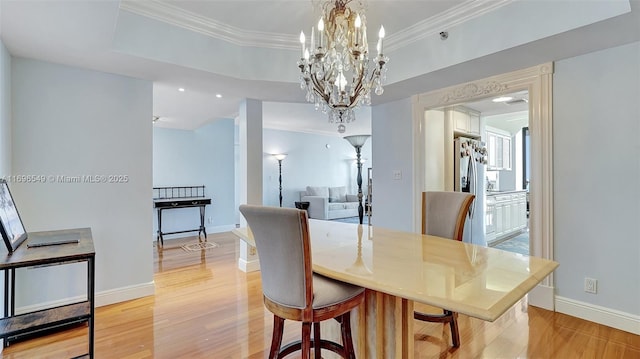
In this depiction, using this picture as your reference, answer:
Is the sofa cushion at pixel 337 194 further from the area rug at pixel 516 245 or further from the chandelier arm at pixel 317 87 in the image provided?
the chandelier arm at pixel 317 87

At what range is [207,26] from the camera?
2748 mm

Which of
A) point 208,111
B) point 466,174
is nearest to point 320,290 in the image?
point 466,174

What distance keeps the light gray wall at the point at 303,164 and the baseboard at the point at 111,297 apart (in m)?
4.64

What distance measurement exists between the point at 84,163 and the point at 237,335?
207 centimetres

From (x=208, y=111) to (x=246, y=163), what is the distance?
1.65m

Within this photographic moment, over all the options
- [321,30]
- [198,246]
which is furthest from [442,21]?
[198,246]

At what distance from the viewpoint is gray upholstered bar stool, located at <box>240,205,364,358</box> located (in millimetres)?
1358

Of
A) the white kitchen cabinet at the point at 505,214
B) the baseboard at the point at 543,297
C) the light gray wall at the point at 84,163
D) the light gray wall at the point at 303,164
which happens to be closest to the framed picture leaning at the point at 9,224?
the light gray wall at the point at 84,163

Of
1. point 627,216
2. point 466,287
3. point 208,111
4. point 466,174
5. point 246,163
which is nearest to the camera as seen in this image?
point 466,287

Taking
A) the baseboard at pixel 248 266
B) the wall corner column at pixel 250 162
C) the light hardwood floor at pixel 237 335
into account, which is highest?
the wall corner column at pixel 250 162

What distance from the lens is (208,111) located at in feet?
16.2

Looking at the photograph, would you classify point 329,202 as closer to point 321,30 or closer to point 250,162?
point 250,162

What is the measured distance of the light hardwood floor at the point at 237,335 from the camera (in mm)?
2064

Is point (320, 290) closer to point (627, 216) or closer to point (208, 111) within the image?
point (627, 216)
